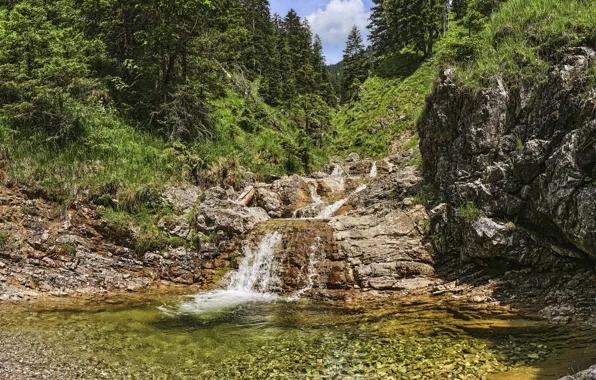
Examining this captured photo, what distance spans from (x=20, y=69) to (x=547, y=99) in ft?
66.6

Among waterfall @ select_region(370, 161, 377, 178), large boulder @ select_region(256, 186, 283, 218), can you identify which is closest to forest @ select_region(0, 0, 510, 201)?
large boulder @ select_region(256, 186, 283, 218)

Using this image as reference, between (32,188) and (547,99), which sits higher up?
(547,99)

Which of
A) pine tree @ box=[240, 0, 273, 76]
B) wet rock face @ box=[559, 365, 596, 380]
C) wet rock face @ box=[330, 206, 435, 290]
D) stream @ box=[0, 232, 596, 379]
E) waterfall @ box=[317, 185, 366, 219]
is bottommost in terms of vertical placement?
stream @ box=[0, 232, 596, 379]

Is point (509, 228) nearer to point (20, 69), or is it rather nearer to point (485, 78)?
point (485, 78)

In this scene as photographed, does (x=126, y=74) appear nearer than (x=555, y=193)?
No

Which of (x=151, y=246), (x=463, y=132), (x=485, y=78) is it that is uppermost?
(x=485, y=78)

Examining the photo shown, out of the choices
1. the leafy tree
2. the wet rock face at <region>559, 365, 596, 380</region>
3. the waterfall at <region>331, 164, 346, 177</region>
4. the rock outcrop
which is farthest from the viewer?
the waterfall at <region>331, 164, 346, 177</region>

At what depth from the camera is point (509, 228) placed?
10.7 m

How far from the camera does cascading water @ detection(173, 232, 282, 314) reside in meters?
12.0

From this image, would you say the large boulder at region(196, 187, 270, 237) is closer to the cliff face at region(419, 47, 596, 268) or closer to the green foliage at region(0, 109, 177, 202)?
the green foliage at region(0, 109, 177, 202)

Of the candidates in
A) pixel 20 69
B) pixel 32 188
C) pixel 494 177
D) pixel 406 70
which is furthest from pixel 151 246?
pixel 406 70

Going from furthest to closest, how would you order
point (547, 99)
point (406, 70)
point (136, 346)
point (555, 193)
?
1. point (406, 70)
2. point (547, 99)
3. point (555, 193)
4. point (136, 346)

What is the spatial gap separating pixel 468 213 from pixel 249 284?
833 centimetres

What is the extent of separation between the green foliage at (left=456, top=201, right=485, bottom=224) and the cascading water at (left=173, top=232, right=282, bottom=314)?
7.02 m
